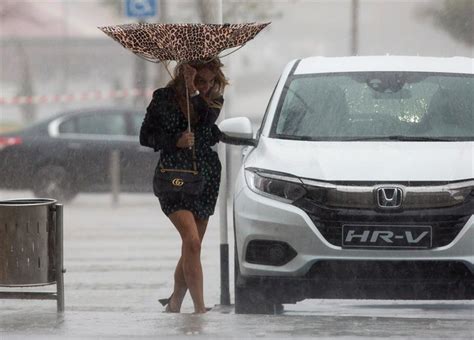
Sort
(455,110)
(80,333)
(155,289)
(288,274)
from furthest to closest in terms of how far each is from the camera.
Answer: (155,289), (455,110), (288,274), (80,333)

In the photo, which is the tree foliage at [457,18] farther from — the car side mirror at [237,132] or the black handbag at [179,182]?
the black handbag at [179,182]

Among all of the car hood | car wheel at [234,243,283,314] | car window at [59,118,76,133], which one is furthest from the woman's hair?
car window at [59,118,76,133]

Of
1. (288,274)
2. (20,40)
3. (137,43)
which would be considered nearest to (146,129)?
(137,43)

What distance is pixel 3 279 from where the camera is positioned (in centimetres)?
878

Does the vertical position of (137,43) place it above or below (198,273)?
above

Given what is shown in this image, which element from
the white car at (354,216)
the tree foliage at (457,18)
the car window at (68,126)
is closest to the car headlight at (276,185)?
the white car at (354,216)

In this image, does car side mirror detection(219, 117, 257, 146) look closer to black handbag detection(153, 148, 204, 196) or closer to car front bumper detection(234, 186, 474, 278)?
black handbag detection(153, 148, 204, 196)

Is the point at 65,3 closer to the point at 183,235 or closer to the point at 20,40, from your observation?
the point at 20,40

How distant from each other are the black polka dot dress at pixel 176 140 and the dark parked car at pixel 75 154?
13369 mm

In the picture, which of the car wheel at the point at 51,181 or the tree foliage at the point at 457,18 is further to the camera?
the tree foliage at the point at 457,18

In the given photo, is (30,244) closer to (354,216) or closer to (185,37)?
(185,37)

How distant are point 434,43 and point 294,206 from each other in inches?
1246

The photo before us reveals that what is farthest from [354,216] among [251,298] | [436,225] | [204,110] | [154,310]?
[154,310]

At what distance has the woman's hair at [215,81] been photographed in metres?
8.84
